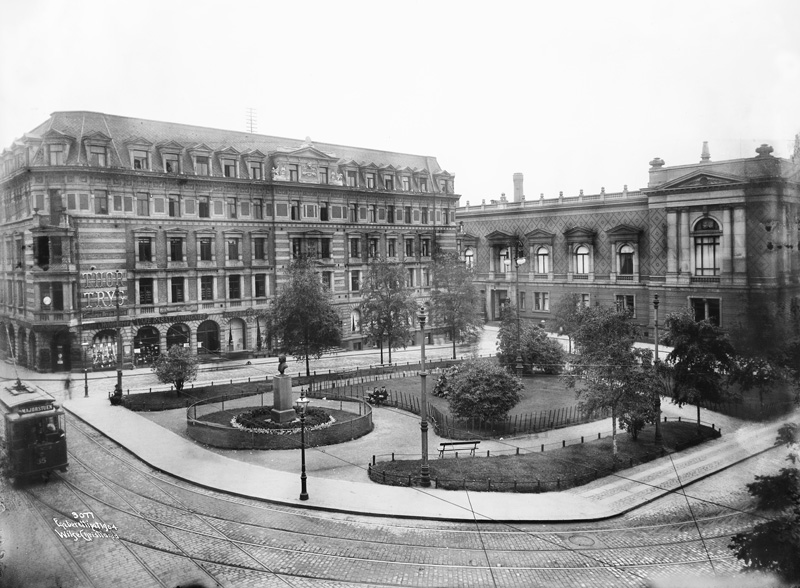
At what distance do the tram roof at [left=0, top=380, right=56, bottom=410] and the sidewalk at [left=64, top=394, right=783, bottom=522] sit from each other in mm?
4098

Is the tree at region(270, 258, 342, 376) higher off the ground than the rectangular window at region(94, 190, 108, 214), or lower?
lower

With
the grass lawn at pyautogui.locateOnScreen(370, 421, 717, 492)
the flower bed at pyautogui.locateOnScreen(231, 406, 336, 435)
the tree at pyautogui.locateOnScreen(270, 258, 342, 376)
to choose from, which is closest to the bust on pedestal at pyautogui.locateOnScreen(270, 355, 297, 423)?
the flower bed at pyautogui.locateOnScreen(231, 406, 336, 435)

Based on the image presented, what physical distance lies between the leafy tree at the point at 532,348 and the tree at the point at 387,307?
7.35m

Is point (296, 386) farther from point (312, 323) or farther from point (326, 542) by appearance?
point (326, 542)

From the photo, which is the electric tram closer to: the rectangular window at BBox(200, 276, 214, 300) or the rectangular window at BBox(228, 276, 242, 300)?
the rectangular window at BBox(200, 276, 214, 300)

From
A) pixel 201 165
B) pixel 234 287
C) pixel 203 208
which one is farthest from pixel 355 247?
pixel 201 165

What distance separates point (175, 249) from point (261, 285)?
5.35 m

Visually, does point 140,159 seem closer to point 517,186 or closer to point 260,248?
point 260,248

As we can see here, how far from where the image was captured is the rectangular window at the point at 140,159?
32.8 meters

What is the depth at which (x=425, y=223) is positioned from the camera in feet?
153

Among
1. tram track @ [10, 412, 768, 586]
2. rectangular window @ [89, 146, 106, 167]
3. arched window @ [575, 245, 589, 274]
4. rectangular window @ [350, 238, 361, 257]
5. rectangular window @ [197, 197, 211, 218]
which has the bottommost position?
tram track @ [10, 412, 768, 586]

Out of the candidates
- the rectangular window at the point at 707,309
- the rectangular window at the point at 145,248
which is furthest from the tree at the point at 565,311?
the rectangular window at the point at 145,248

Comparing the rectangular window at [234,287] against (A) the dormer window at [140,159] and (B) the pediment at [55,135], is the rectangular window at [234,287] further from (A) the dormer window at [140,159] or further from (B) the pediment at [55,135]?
(B) the pediment at [55,135]

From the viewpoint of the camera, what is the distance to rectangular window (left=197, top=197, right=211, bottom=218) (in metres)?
34.7
